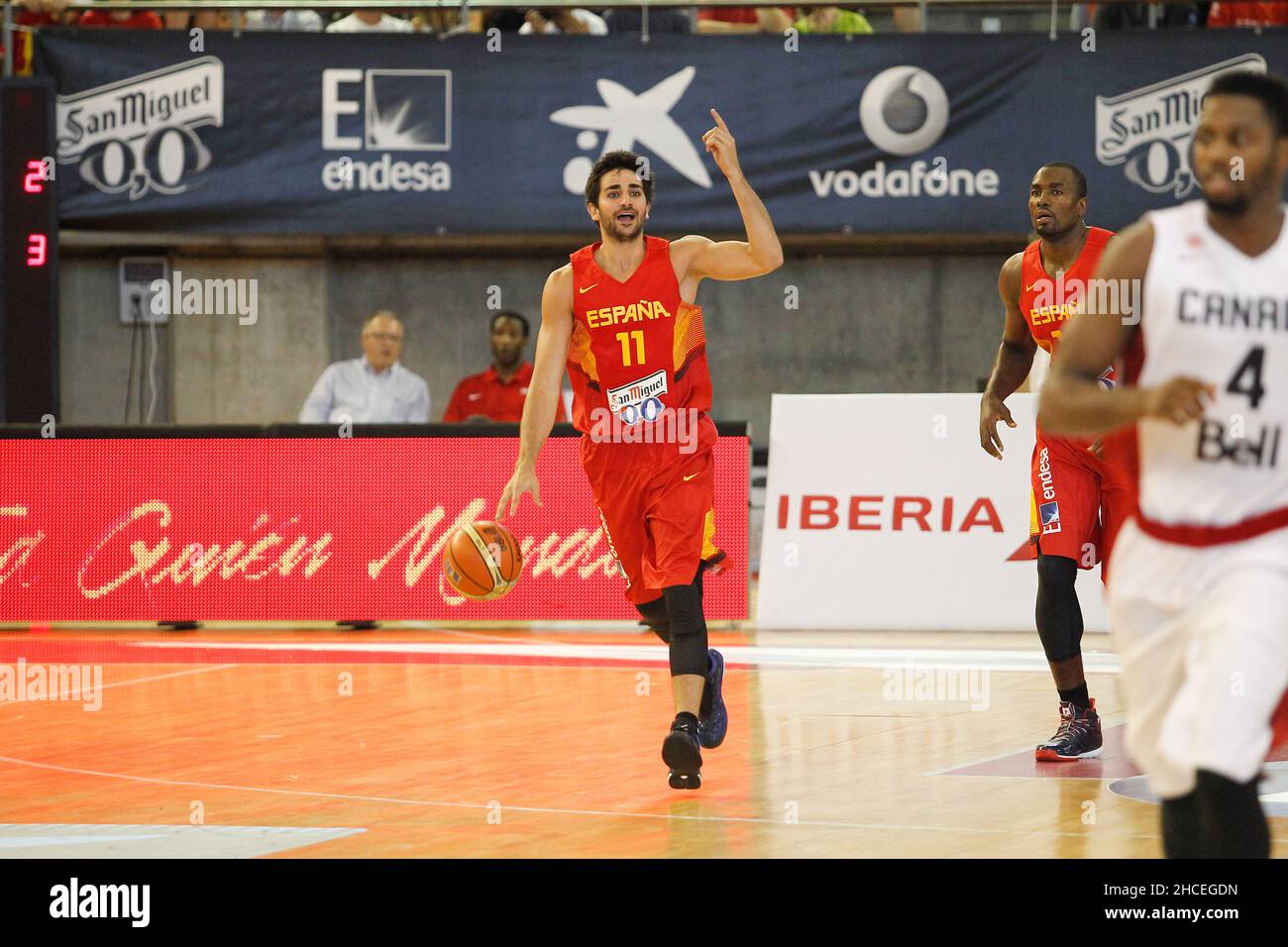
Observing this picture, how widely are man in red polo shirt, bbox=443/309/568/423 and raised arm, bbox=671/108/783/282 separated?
6369 millimetres

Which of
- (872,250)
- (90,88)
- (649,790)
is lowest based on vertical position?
(649,790)

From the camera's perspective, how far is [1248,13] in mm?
14508

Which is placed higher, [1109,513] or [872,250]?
[872,250]

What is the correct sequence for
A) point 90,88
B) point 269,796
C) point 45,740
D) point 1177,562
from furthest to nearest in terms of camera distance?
1. point 90,88
2. point 45,740
3. point 269,796
4. point 1177,562

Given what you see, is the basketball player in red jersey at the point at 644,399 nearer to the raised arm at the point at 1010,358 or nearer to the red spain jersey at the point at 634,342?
the red spain jersey at the point at 634,342

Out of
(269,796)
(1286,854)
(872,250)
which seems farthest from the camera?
(872,250)

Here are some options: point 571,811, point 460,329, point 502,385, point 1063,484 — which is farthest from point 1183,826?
point 460,329

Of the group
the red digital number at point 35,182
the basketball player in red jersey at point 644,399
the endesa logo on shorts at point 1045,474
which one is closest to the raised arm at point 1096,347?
the basketball player in red jersey at point 644,399

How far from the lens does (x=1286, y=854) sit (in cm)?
505

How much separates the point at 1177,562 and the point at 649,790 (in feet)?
10.0

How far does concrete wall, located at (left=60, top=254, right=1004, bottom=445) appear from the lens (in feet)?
52.3

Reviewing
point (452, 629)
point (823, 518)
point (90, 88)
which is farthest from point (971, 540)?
point (90, 88)

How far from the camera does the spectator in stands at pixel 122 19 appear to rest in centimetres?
1483

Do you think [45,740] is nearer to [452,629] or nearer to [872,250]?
[452,629]
